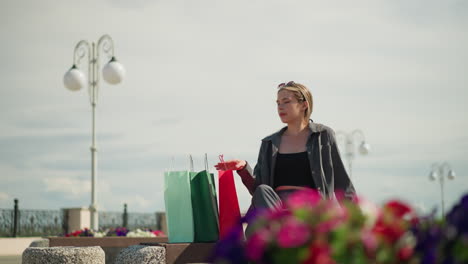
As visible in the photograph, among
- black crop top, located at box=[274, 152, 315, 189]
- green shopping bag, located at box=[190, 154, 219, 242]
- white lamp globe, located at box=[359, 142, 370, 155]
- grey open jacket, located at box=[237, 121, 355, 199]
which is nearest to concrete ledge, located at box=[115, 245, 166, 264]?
green shopping bag, located at box=[190, 154, 219, 242]

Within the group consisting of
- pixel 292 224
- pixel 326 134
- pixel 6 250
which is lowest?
pixel 6 250

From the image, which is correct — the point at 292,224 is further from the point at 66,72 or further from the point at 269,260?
the point at 66,72

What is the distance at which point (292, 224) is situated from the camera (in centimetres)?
154

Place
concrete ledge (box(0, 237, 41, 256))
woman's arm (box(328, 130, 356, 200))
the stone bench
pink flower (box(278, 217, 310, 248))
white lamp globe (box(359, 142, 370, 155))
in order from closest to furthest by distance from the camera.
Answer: pink flower (box(278, 217, 310, 248))
woman's arm (box(328, 130, 356, 200))
the stone bench
concrete ledge (box(0, 237, 41, 256))
white lamp globe (box(359, 142, 370, 155))

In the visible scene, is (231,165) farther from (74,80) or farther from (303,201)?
(74,80)

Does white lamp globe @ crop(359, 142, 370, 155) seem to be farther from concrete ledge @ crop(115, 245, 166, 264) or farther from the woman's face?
concrete ledge @ crop(115, 245, 166, 264)

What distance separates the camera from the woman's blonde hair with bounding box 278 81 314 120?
5.35 meters

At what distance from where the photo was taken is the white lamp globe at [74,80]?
51.2ft

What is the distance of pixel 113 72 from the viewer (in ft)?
49.4

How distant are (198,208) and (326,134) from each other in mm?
1262

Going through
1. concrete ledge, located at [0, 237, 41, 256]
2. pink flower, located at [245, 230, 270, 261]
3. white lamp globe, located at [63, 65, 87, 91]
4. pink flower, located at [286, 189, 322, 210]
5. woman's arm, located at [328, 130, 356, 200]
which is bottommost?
concrete ledge, located at [0, 237, 41, 256]

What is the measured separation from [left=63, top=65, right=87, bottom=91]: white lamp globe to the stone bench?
33.2 ft

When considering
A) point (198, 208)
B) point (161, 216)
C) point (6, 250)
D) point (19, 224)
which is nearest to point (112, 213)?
point (161, 216)

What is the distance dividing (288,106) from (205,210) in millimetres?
1129
